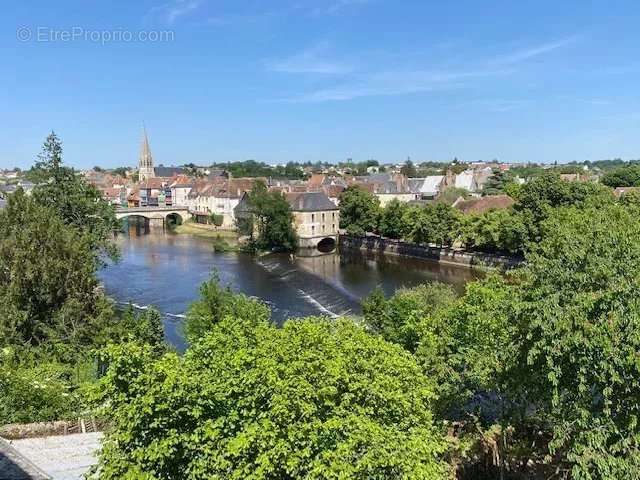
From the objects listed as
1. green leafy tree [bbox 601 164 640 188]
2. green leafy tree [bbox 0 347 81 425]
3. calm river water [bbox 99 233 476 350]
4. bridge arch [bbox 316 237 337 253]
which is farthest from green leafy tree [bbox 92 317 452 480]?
green leafy tree [bbox 601 164 640 188]

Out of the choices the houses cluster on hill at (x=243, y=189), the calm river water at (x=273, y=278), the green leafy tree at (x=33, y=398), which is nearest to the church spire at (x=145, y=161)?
the houses cluster on hill at (x=243, y=189)

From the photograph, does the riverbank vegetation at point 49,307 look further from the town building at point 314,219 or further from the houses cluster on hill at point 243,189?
the houses cluster on hill at point 243,189

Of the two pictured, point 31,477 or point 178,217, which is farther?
point 178,217

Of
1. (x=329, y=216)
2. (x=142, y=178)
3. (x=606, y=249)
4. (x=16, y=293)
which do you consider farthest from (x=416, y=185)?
(x=606, y=249)

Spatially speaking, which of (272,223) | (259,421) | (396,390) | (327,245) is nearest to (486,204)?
(327,245)

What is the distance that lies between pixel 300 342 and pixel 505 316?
522cm

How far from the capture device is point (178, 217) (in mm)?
97875

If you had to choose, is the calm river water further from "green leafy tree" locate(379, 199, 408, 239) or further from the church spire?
the church spire

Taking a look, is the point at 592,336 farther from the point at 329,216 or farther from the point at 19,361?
the point at 329,216

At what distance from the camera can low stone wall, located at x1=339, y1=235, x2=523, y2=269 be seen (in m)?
51.6

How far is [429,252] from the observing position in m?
59.7

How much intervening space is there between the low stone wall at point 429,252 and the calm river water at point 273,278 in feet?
5.24

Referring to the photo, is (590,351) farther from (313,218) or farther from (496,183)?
(496,183)

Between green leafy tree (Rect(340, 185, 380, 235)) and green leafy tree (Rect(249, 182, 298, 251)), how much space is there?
9141 millimetres
